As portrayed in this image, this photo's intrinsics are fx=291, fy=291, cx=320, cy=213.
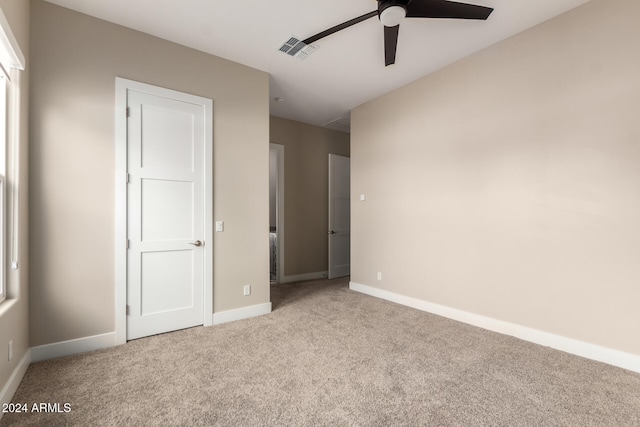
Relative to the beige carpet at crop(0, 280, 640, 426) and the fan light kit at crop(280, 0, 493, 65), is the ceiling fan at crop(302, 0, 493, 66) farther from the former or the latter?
the beige carpet at crop(0, 280, 640, 426)

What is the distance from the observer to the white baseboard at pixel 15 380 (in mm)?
1724

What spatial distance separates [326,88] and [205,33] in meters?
1.68

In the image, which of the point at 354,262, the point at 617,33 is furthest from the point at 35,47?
the point at 617,33

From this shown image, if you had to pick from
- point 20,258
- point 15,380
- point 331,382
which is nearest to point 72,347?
point 15,380

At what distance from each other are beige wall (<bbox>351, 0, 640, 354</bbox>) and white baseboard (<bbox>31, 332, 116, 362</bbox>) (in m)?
3.24

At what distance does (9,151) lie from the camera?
6.49 feet

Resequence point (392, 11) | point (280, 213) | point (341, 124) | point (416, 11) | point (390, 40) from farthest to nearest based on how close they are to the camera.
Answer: point (341, 124) < point (280, 213) < point (390, 40) < point (416, 11) < point (392, 11)

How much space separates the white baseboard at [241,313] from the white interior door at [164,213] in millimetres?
183

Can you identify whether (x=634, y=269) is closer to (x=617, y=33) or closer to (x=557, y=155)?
(x=557, y=155)

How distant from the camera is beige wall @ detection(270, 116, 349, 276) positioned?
17.1 ft

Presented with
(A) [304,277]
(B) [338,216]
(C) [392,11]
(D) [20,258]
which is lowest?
(A) [304,277]

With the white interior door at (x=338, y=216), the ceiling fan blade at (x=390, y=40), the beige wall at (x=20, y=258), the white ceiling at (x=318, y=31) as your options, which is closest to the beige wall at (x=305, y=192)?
the white interior door at (x=338, y=216)

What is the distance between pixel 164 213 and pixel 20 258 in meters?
1.06

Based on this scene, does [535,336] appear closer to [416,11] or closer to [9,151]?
[416,11]
